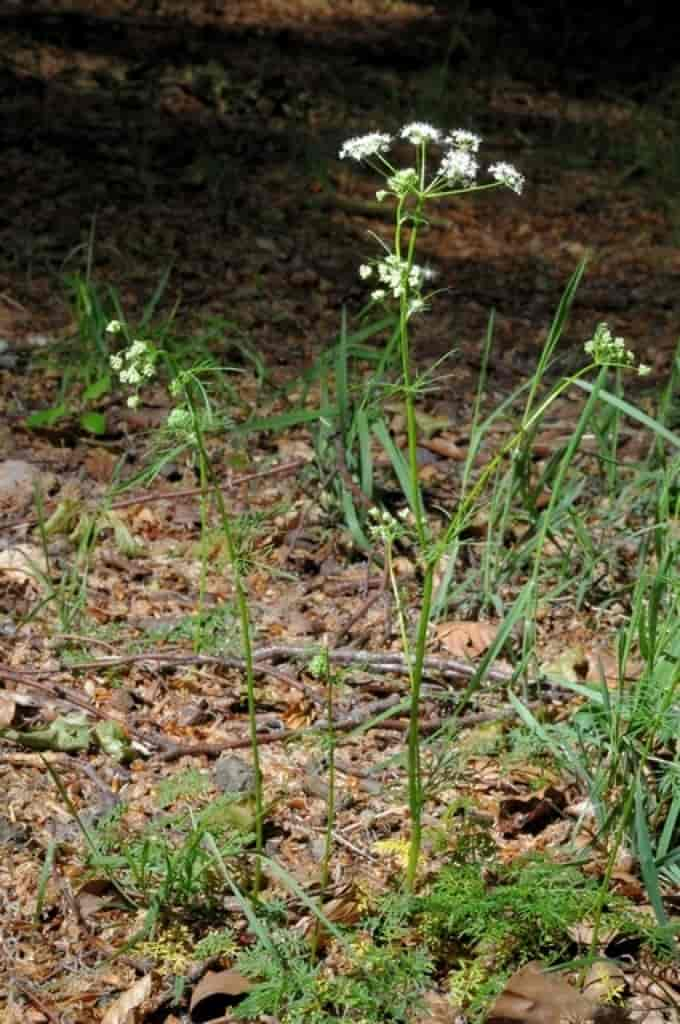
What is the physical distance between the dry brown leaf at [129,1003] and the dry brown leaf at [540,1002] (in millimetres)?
476

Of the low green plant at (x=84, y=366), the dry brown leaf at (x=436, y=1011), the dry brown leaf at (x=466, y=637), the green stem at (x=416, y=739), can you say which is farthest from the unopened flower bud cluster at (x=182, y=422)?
the low green plant at (x=84, y=366)

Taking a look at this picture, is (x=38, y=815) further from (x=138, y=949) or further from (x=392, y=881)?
(x=392, y=881)

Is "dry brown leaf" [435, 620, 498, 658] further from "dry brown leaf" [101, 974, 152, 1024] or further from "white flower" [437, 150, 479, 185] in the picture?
"white flower" [437, 150, 479, 185]

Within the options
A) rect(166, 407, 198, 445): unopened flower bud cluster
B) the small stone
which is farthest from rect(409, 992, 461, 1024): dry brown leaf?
rect(166, 407, 198, 445): unopened flower bud cluster

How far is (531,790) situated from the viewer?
240 centimetres

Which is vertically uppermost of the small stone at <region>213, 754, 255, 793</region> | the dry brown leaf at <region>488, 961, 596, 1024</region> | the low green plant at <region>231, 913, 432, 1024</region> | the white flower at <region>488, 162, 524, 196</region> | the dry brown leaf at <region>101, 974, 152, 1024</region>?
the white flower at <region>488, 162, 524, 196</region>

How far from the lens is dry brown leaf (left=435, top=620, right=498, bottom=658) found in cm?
281

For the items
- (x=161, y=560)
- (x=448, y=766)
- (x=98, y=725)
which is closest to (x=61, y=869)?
(x=98, y=725)

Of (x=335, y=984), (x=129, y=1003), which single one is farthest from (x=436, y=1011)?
(x=129, y=1003)

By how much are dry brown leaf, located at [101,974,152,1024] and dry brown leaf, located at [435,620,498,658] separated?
1.04 meters

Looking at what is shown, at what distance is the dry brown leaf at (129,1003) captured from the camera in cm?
192

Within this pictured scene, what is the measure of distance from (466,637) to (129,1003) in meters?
1.12

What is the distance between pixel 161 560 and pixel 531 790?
1095mm

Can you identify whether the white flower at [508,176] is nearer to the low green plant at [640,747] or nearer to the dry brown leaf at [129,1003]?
the low green plant at [640,747]
